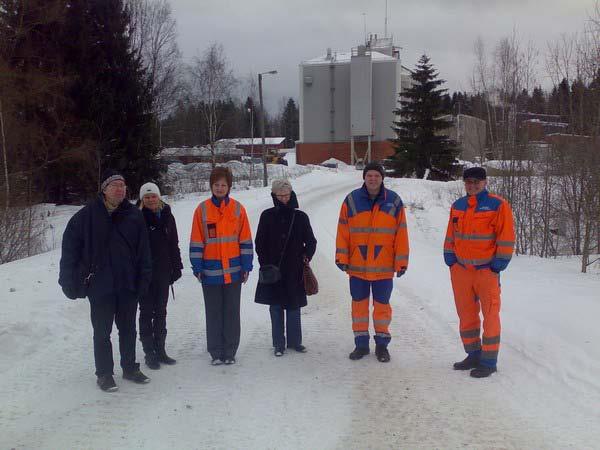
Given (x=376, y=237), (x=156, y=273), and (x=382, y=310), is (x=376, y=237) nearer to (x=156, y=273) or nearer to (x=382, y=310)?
(x=382, y=310)

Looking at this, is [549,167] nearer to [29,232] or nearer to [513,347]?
[513,347]

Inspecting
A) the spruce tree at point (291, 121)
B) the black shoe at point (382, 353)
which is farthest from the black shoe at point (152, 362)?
the spruce tree at point (291, 121)

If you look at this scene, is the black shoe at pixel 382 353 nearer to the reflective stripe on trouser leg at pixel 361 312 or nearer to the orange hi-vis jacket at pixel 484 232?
the reflective stripe on trouser leg at pixel 361 312

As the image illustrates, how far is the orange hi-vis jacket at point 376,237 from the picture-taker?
5.39 m

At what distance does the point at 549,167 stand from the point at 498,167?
6.38 ft

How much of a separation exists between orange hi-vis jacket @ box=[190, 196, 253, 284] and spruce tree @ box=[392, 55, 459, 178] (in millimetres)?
34946

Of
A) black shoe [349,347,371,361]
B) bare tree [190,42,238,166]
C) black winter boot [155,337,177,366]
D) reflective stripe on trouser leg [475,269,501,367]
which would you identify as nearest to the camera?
reflective stripe on trouser leg [475,269,501,367]

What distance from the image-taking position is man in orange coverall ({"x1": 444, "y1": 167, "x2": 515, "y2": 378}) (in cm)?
498

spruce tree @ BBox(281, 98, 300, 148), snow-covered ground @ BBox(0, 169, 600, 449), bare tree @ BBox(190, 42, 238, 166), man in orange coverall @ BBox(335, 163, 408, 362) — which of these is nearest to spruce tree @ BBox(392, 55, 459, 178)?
bare tree @ BBox(190, 42, 238, 166)

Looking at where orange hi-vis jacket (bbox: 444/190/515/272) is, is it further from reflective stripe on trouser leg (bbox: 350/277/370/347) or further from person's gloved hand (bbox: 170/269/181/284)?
person's gloved hand (bbox: 170/269/181/284)

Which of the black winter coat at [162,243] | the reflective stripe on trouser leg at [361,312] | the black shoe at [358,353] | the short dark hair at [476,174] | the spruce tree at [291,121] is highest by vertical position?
the spruce tree at [291,121]

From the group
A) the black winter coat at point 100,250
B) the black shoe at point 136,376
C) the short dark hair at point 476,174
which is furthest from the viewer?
the short dark hair at point 476,174

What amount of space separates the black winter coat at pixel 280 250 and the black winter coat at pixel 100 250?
138 centimetres

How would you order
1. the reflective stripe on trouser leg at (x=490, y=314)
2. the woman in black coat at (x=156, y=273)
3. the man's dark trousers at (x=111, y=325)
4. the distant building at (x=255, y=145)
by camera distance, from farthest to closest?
the distant building at (x=255, y=145) → the woman in black coat at (x=156, y=273) → the reflective stripe on trouser leg at (x=490, y=314) → the man's dark trousers at (x=111, y=325)
